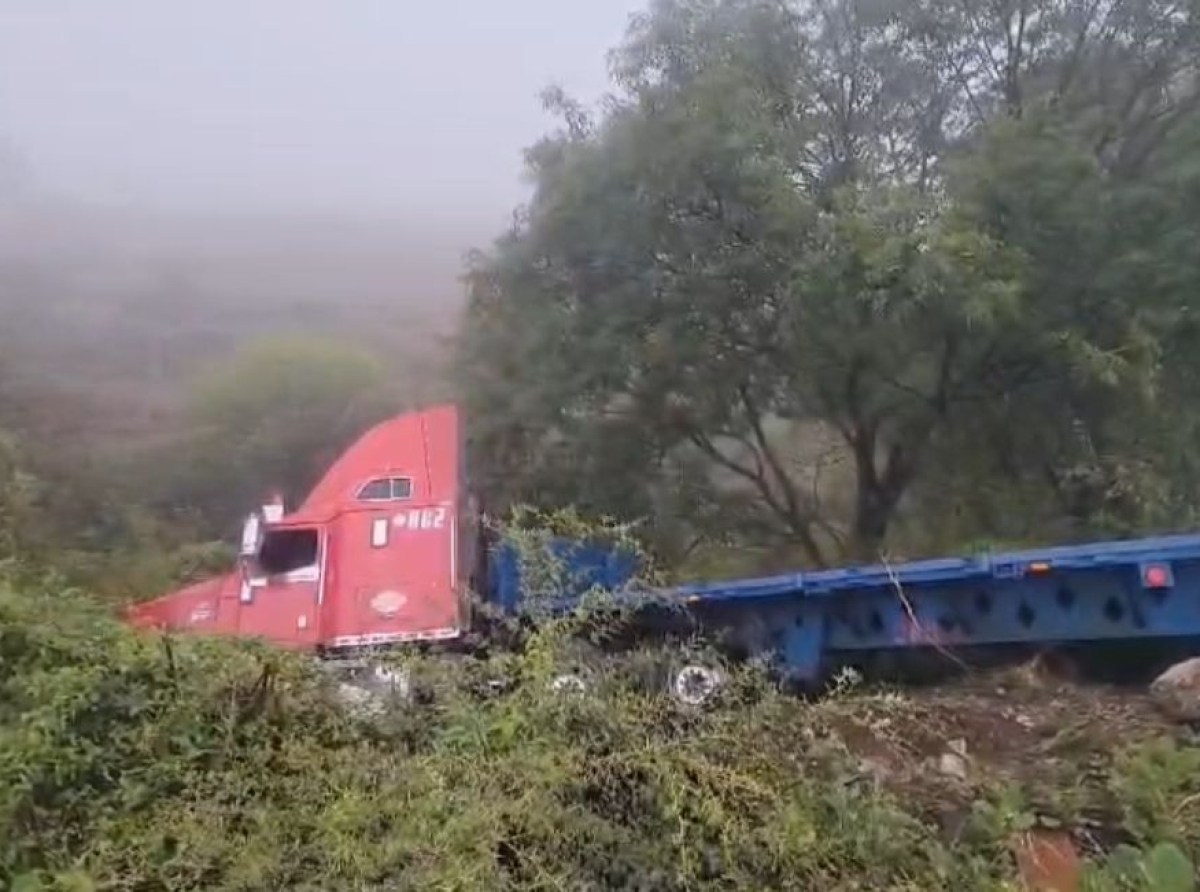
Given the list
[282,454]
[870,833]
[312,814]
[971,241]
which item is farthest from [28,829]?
[282,454]

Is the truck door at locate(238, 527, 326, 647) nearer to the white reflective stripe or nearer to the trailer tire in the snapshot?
the white reflective stripe

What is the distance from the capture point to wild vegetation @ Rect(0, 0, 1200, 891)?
343cm

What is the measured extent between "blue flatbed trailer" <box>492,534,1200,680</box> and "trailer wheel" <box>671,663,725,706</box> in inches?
12.0

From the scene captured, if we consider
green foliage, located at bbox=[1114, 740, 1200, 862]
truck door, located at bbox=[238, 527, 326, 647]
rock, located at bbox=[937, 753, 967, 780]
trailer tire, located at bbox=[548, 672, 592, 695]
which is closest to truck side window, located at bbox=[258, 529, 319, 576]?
truck door, located at bbox=[238, 527, 326, 647]

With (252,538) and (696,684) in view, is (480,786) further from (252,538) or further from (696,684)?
(252,538)

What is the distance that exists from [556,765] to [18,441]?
9.70 meters

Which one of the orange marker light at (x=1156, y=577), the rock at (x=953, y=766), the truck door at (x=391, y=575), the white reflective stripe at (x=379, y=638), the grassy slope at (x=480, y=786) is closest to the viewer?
the grassy slope at (x=480, y=786)

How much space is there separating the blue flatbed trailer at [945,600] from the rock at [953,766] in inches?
45.4

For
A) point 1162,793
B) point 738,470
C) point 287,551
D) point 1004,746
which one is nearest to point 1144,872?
point 1162,793

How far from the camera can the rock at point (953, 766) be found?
4168 mm

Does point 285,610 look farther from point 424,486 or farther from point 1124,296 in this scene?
point 1124,296

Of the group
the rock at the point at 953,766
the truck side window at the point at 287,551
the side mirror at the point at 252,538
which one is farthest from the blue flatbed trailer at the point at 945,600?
the side mirror at the point at 252,538

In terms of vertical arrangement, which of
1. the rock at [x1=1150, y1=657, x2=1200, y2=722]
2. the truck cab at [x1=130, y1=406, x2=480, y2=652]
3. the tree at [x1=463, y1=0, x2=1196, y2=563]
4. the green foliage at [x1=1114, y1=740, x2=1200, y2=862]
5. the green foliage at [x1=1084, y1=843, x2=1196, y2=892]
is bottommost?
the green foliage at [x1=1084, y1=843, x2=1196, y2=892]

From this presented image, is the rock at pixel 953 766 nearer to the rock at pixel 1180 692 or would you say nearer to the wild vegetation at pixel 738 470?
the wild vegetation at pixel 738 470
